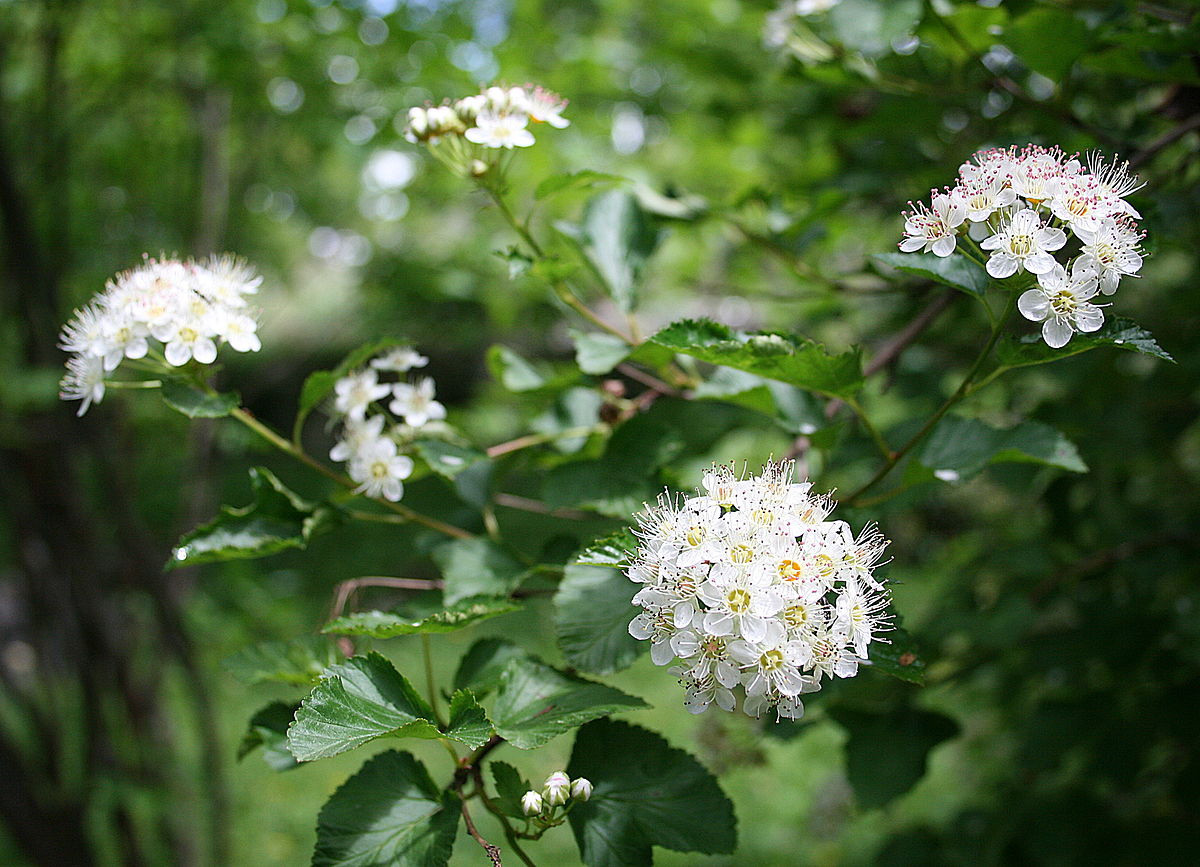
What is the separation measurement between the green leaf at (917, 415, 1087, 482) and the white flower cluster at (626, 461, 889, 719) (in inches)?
11.7

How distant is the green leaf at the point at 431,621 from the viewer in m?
0.81

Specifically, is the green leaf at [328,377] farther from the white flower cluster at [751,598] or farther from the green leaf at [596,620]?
the white flower cluster at [751,598]

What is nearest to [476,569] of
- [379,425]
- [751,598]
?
[379,425]

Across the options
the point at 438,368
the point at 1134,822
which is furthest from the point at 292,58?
the point at 438,368

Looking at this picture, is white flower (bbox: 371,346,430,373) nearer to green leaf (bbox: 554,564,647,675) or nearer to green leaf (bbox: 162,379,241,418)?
green leaf (bbox: 162,379,241,418)

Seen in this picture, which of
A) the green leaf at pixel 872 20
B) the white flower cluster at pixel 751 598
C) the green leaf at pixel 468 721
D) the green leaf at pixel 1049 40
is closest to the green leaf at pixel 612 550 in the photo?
the white flower cluster at pixel 751 598

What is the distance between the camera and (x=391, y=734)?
2.35 feet

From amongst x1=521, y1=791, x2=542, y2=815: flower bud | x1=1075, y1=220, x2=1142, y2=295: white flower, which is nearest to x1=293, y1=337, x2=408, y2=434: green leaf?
x1=521, y1=791, x2=542, y2=815: flower bud

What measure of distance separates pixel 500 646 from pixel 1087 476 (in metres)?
1.29

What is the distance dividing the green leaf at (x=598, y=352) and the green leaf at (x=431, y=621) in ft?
0.96

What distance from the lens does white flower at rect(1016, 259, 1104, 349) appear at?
79 centimetres

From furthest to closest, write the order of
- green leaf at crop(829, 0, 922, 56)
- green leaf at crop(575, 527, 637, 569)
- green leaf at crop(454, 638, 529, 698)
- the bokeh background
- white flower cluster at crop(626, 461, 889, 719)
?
green leaf at crop(829, 0, 922, 56), the bokeh background, green leaf at crop(454, 638, 529, 698), green leaf at crop(575, 527, 637, 569), white flower cluster at crop(626, 461, 889, 719)

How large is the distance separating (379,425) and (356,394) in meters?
0.06

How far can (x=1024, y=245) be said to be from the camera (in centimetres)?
80
